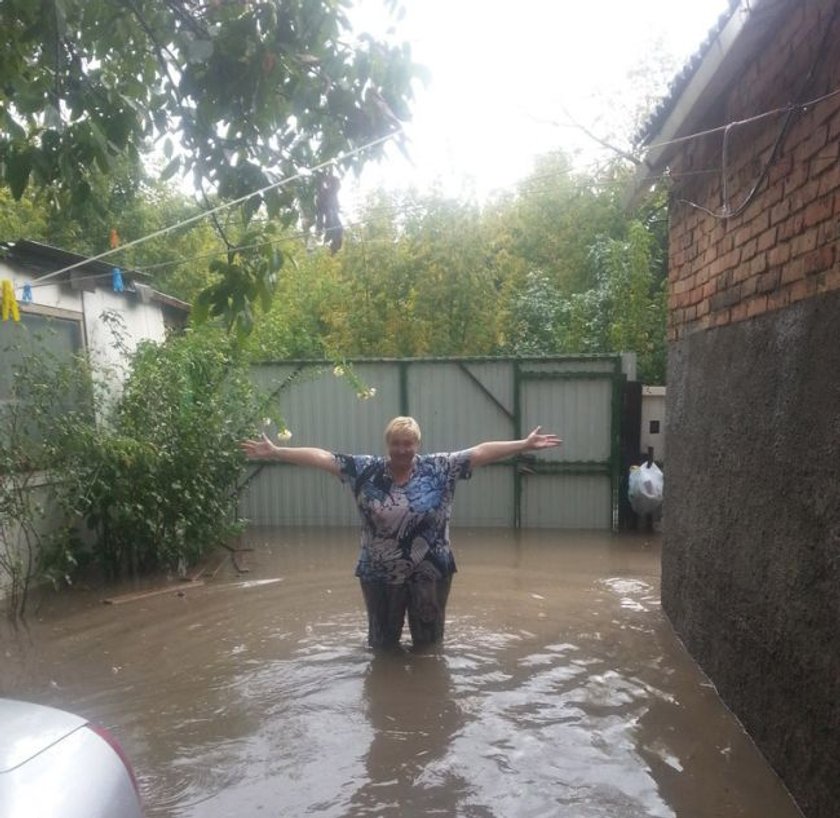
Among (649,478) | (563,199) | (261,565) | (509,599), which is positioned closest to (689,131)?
(509,599)

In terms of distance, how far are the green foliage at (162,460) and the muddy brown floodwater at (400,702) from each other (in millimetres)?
504

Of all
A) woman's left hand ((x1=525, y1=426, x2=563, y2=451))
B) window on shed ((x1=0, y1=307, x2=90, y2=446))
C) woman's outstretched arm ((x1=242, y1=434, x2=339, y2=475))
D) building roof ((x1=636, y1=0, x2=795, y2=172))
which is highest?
building roof ((x1=636, y1=0, x2=795, y2=172))

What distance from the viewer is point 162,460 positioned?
281 inches

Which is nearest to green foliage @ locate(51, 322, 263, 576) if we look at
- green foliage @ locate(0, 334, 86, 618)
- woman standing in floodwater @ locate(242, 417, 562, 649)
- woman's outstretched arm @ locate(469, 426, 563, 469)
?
green foliage @ locate(0, 334, 86, 618)

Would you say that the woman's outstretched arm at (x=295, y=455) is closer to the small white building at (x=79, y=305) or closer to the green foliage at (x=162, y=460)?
the green foliage at (x=162, y=460)

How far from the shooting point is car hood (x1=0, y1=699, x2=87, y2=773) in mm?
1973

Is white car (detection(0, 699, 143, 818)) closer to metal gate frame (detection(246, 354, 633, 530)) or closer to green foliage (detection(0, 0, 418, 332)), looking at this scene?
green foliage (detection(0, 0, 418, 332))

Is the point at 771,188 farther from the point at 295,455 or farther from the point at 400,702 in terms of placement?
the point at 400,702

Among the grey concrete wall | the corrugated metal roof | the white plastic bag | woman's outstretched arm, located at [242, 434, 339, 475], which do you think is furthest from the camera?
the white plastic bag

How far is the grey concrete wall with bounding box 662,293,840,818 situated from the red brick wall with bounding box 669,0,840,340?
0.57ft

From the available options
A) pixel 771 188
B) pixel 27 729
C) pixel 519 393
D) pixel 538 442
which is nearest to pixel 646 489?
pixel 519 393

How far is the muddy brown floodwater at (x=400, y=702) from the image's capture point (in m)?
3.53

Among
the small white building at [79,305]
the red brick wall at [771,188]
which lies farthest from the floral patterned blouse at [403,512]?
the small white building at [79,305]

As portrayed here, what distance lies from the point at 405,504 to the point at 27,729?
2.83 meters
